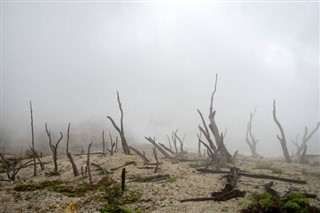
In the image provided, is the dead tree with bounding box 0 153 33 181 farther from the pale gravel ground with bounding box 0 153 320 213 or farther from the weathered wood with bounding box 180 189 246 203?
the weathered wood with bounding box 180 189 246 203

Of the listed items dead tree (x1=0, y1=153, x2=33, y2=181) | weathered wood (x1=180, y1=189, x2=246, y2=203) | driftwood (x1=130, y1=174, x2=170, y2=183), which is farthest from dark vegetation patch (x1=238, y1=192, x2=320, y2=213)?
dead tree (x1=0, y1=153, x2=33, y2=181)

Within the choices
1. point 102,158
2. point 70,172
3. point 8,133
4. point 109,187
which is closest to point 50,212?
point 109,187

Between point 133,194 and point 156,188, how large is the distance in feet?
3.89

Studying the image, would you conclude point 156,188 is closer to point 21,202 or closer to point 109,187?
point 109,187

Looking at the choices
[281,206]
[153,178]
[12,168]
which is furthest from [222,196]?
[12,168]

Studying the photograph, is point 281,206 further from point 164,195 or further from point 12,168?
point 12,168

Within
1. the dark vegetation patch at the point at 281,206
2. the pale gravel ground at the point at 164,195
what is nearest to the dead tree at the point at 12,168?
the pale gravel ground at the point at 164,195

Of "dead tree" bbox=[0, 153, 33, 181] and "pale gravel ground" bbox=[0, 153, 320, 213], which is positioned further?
"dead tree" bbox=[0, 153, 33, 181]

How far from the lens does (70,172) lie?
1745 cm

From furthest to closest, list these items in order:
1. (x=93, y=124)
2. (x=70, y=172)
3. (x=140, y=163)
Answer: (x=93, y=124)
(x=140, y=163)
(x=70, y=172)

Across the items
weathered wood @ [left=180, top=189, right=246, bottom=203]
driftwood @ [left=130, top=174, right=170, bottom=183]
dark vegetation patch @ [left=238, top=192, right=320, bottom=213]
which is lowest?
driftwood @ [left=130, top=174, right=170, bottom=183]

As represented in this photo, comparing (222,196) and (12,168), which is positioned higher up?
(222,196)

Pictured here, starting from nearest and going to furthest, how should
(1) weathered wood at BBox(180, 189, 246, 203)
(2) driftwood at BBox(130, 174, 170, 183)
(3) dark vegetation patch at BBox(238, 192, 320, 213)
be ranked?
(3) dark vegetation patch at BBox(238, 192, 320, 213) < (1) weathered wood at BBox(180, 189, 246, 203) < (2) driftwood at BBox(130, 174, 170, 183)

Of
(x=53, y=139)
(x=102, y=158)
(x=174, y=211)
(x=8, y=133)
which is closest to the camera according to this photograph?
(x=174, y=211)
